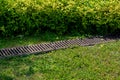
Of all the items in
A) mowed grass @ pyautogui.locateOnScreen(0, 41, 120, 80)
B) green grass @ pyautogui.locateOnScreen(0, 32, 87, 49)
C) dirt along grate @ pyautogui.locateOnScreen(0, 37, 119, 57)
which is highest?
green grass @ pyautogui.locateOnScreen(0, 32, 87, 49)

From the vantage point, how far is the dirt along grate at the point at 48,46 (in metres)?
6.23

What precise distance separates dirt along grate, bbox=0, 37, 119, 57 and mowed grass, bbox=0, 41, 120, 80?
0.16 meters

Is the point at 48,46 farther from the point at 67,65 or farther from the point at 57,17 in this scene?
the point at 67,65

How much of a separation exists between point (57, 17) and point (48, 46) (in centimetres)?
78

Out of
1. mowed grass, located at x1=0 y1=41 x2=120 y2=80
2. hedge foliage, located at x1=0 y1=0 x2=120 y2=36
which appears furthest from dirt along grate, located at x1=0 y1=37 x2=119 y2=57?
hedge foliage, located at x1=0 y1=0 x2=120 y2=36

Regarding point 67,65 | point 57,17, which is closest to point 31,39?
point 57,17

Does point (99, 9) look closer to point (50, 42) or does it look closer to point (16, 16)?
point (50, 42)

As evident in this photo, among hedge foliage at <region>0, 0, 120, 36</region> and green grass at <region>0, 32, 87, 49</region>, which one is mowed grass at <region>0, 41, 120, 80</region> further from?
hedge foliage at <region>0, 0, 120, 36</region>

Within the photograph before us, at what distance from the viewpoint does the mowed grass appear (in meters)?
5.46

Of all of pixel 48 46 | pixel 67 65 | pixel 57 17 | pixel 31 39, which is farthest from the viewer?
pixel 57 17

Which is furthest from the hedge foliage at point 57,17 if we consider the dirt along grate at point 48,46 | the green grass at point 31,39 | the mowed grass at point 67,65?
the mowed grass at point 67,65

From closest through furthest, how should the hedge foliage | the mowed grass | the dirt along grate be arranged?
1. the mowed grass
2. the dirt along grate
3. the hedge foliage

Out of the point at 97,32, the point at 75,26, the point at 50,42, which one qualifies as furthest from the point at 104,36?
the point at 50,42

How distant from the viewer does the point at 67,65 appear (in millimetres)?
5812
